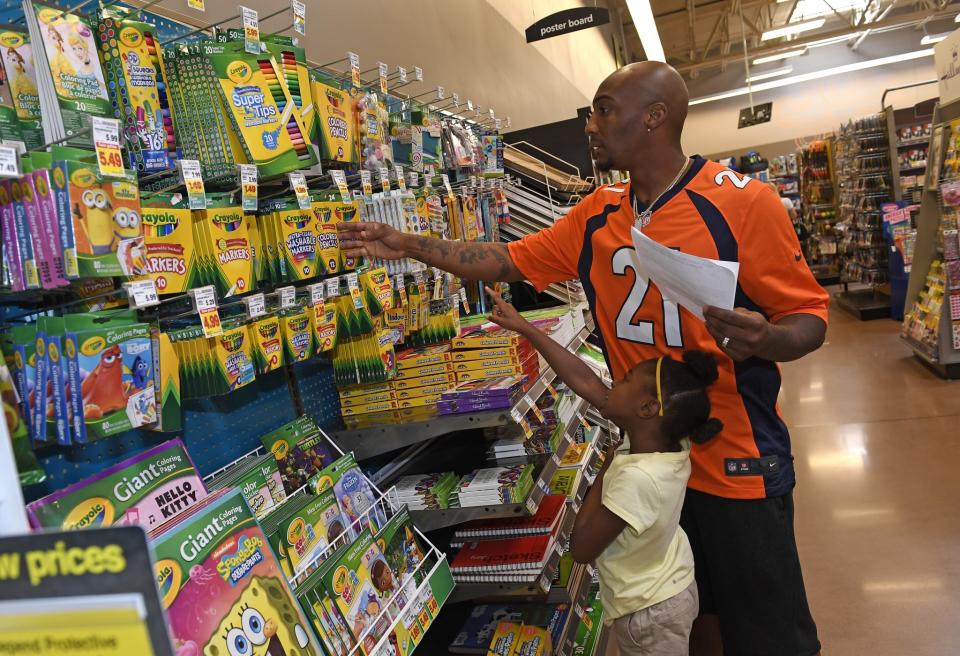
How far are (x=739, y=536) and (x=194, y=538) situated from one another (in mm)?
1393

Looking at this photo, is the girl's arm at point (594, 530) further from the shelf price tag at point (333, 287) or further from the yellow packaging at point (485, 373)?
the shelf price tag at point (333, 287)

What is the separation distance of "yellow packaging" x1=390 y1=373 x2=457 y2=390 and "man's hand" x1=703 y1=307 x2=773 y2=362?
40.2 inches

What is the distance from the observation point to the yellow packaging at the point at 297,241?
1848mm

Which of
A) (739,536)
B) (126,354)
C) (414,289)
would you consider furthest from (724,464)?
(126,354)

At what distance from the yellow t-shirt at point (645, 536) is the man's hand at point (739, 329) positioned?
0.32 m

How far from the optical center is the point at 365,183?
222 centimetres

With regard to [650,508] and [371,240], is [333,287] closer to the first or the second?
[371,240]

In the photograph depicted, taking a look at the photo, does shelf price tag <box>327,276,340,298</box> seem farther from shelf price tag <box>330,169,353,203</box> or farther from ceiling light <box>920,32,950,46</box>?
ceiling light <box>920,32,950,46</box>

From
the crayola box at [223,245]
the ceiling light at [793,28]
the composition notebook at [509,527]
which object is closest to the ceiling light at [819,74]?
the ceiling light at [793,28]

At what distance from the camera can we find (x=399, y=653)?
68.2 inches

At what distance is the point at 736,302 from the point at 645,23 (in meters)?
7.06

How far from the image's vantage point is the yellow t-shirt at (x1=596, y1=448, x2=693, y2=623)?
1.75m

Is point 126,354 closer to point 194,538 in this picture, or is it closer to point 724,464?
point 194,538

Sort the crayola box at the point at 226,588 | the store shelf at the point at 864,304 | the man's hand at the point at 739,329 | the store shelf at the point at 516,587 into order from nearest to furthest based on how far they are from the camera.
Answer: the crayola box at the point at 226,588, the man's hand at the point at 739,329, the store shelf at the point at 516,587, the store shelf at the point at 864,304
